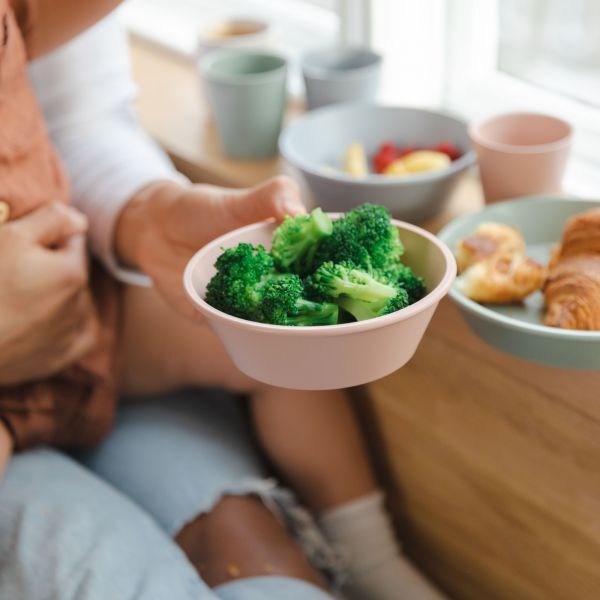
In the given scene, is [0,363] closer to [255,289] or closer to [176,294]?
[176,294]

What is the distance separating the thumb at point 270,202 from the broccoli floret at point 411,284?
106 millimetres

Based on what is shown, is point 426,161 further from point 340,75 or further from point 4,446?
point 4,446

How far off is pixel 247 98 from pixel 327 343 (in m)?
0.64

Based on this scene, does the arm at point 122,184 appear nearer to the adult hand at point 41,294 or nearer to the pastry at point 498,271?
the adult hand at point 41,294

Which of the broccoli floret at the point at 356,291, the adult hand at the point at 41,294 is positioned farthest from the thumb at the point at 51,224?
the broccoli floret at the point at 356,291

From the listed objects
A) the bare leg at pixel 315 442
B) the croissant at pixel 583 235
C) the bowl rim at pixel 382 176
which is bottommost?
the bare leg at pixel 315 442

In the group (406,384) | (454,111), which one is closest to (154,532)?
(406,384)

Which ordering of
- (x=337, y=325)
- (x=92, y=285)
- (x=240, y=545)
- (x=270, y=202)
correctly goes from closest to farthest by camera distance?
(x=337, y=325) → (x=270, y=202) → (x=240, y=545) → (x=92, y=285)

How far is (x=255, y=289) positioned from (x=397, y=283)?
0.35 ft

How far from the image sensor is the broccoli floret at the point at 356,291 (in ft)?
1.94

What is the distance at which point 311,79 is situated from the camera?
115 centimetres

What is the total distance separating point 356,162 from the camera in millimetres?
1033

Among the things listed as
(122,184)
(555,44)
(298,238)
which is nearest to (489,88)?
(555,44)

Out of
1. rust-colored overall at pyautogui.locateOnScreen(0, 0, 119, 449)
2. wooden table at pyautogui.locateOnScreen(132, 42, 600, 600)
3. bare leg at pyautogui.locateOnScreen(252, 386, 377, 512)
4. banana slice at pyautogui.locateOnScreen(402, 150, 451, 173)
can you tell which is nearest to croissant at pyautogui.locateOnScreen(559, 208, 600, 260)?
wooden table at pyautogui.locateOnScreen(132, 42, 600, 600)
